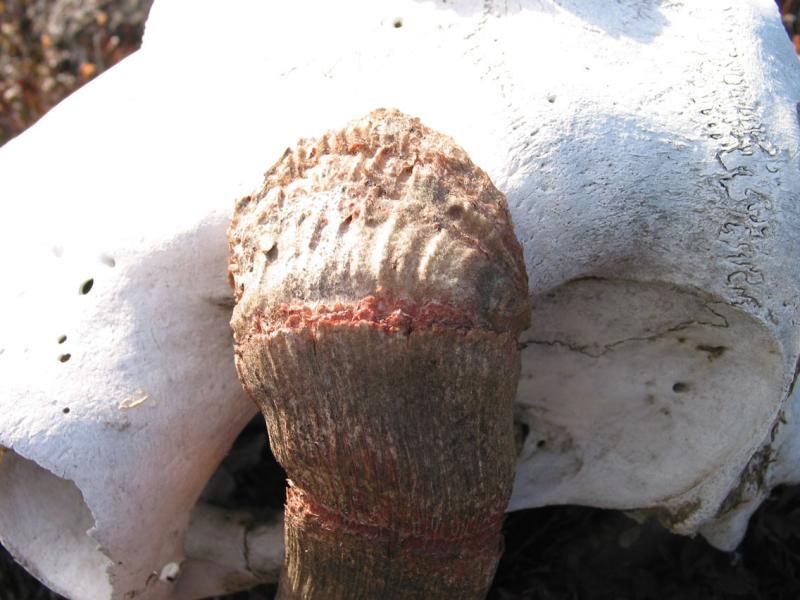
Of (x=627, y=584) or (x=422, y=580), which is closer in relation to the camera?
(x=422, y=580)

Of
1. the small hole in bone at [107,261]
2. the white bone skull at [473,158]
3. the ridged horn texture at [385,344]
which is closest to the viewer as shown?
the ridged horn texture at [385,344]

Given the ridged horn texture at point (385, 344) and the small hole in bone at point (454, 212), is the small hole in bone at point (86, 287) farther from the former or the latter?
the small hole in bone at point (454, 212)

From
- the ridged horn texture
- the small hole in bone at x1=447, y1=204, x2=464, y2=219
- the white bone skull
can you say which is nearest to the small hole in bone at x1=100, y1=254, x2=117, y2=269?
the white bone skull

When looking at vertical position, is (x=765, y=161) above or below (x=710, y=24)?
below

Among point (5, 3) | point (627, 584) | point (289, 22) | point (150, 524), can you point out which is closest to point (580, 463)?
point (627, 584)

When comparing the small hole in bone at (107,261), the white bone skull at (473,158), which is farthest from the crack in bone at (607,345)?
the small hole in bone at (107,261)

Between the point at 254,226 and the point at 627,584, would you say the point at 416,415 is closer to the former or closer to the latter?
the point at 254,226

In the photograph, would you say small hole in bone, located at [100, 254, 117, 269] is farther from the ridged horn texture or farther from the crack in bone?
the crack in bone

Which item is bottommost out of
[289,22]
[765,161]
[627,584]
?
[627,584]
